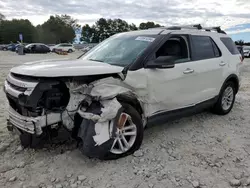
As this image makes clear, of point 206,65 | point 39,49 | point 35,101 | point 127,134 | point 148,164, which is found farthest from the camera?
point 39,49

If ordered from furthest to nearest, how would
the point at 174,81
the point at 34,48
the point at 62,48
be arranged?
1. the point at 62,48
2. the point at 34,48
3. the point at 174,81

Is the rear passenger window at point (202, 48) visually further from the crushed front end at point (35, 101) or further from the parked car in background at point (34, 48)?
the parked car in background at point (34, 48)

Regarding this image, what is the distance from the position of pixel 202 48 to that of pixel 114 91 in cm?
225

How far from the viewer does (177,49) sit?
4.35 meters

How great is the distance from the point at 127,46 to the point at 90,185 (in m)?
2.23

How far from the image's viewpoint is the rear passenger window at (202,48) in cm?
457

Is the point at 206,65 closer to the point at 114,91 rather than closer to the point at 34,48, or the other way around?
the point at 114,91

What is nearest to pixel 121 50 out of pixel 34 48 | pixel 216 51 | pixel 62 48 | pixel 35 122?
pixel 35 122

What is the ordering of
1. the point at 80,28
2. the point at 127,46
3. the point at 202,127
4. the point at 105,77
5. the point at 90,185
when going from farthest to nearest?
1. the point at 80,28
2. the point at 202,127
3. the point at 127,46
4. the point at 105,77
5. the point at 90,185

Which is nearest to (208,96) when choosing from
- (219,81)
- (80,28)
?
(219,81)

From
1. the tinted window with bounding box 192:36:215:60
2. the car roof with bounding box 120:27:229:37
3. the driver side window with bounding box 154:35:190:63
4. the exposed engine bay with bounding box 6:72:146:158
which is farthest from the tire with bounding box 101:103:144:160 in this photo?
the tinted window with bounding box 192:36:215:60

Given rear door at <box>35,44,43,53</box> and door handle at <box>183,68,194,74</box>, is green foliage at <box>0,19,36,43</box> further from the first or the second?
door handle at <box>183,68,194,74</box>

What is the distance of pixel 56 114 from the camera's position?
3.22 m

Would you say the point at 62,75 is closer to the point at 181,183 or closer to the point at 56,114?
the point at 56,114
